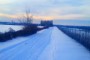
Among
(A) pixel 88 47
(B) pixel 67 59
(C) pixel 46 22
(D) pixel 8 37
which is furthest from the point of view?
(C) pixel 46 22

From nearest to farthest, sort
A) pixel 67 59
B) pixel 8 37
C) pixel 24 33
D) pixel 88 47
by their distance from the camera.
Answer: pixel 67 59
pixel 88 47
pixel 8 37
pixel 24 33

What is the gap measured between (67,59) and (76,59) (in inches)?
22.0

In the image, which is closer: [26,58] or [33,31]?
[26,58]

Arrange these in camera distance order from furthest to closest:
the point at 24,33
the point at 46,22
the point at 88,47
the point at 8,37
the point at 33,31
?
1. the point at 46,22
2. the point at 33,31
3. the point at 24,33
4. the point at 8,37
5. the point at 88,47

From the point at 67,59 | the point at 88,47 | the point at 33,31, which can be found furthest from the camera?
the point at 33,31

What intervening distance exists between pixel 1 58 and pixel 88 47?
344 inches

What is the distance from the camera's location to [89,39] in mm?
21312

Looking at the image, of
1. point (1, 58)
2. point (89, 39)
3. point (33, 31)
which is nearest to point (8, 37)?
point (89, 39)

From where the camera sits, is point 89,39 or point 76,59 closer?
point 76,59

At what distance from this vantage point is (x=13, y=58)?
47.8 feet

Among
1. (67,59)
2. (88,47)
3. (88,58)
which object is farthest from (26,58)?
(88,47)

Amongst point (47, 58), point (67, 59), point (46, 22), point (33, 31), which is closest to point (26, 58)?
point (47, 58)

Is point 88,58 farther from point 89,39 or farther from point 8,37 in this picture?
point 8,37

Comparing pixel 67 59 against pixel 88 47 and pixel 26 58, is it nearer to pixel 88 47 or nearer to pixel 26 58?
pixel 26 58
